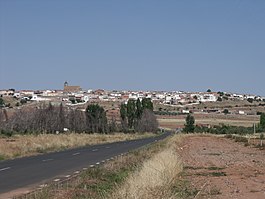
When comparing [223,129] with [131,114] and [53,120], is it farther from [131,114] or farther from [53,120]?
[53,120]

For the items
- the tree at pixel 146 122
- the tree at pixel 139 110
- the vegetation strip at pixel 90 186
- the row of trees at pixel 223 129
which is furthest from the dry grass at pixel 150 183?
the tree at pixel 139 110

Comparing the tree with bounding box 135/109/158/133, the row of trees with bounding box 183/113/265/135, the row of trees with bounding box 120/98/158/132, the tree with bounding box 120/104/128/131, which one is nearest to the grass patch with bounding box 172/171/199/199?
the tree with bounding box 120/104/128/131

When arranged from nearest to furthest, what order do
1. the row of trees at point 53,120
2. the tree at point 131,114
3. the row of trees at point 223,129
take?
the row of trees at point 53,120
the row of trees at point 223,129
the tree at point 131,114

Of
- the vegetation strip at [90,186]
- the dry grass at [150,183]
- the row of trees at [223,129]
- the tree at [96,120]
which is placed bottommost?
the row of trees at [223,129]

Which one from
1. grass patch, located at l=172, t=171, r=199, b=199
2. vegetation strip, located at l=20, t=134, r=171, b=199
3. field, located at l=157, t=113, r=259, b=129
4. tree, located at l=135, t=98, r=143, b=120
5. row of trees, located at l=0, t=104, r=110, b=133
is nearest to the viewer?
vegetation strip, located at l=20, t=134, r=171, b=199

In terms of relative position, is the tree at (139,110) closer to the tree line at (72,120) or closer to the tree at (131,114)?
the tree line at (72,120)

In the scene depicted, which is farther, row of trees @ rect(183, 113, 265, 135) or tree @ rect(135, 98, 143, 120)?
tree @ rect(135, 98, 143, 120)

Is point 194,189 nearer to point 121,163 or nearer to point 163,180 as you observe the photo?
point 163,180

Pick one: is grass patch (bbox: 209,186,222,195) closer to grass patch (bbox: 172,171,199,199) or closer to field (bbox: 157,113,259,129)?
grass patch (bbox: 172,171,199,199)

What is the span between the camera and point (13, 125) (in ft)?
244

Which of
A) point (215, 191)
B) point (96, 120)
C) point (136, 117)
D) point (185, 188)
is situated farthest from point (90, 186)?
point (136, 117)

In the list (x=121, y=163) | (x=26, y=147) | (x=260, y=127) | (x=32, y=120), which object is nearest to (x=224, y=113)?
(x=260, y=127)

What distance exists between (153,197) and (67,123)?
7867 cm

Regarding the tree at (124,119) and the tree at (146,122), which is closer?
the tree at (124,119)
